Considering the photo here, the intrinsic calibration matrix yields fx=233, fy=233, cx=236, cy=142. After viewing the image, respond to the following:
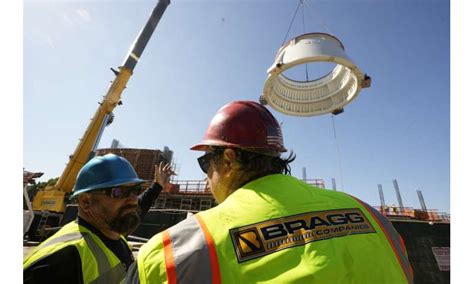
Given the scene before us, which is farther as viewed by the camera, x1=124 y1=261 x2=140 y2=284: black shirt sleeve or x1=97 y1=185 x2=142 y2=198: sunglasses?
x1=97 y1=185 x2=142 y2=198: sunglasses

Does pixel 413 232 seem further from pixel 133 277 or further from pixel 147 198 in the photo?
pixel 133 277

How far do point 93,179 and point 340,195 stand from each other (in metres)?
2.73

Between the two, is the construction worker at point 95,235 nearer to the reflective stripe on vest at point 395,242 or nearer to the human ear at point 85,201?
the human ear at point 85,201

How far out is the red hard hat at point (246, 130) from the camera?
5.41ft

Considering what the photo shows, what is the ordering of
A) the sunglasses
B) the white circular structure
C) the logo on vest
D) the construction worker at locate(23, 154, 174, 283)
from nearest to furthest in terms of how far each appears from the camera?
the logo on vest
the construction worker at locate(23, 154, 174, 283)
the sunglasses
the white circular structure


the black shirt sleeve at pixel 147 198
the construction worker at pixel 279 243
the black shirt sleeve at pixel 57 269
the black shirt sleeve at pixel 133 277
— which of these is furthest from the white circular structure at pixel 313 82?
the black shirt sleeve at pixel 133 277

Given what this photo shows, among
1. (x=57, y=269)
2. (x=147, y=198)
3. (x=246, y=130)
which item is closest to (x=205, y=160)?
(x=246, y=130)

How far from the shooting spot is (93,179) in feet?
9.18

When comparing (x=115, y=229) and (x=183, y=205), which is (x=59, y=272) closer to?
(x=115, y=229)

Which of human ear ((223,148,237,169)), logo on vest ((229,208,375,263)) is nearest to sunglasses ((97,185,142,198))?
human ear ((223,148,237,169))

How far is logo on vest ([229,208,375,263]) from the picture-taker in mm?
1002

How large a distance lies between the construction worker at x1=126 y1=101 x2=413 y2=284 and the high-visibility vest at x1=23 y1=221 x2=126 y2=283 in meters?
1.37

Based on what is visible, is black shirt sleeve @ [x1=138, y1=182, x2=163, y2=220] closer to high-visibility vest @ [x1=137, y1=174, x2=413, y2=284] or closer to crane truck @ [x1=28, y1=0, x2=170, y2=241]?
high-visibility vest @ [x1=137, y1=174, x2=413, y2=284]

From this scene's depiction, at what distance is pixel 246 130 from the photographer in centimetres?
168
